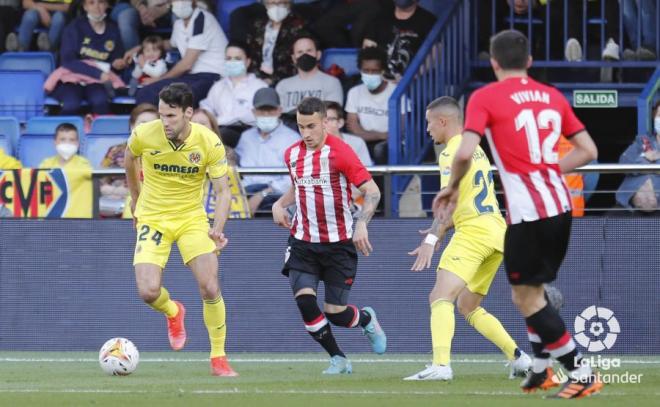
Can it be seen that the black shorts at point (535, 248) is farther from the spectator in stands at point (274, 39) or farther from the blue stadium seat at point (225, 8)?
the blue stadium seat at point (225, 8)

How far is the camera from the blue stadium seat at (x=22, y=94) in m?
17.9

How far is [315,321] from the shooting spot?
11.2 m

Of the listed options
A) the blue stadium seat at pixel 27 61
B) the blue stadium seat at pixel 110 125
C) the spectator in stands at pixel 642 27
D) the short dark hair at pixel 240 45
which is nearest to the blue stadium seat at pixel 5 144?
the blue stadium seat at pixel 110 125

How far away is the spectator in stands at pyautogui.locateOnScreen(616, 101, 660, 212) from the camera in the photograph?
13.9 meters

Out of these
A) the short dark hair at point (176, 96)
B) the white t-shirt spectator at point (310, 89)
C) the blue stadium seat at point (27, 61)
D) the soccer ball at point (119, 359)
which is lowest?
the soccer ball at point (119, 359)

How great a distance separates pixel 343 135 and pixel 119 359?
5.22m

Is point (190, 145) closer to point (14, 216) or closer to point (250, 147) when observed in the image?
point (14, 216)

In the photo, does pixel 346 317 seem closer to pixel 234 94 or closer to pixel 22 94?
pixel 234 94

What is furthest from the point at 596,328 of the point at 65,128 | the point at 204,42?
the point at 204,42

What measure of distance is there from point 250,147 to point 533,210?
25.4 ft

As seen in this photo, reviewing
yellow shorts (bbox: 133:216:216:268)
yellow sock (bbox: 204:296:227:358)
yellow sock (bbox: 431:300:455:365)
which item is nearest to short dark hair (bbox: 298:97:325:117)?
yellow shorts (bbox: 133:216:216:268)

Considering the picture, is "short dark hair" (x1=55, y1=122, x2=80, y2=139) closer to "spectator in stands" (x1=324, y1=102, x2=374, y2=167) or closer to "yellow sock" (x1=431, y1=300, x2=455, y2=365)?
"spectator in stands" (x1=324, y1=102, x2=374, y2=167)

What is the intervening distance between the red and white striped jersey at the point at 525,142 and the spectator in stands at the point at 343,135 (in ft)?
22.1

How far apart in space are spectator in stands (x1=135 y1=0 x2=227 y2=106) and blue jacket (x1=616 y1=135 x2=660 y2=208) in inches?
209
